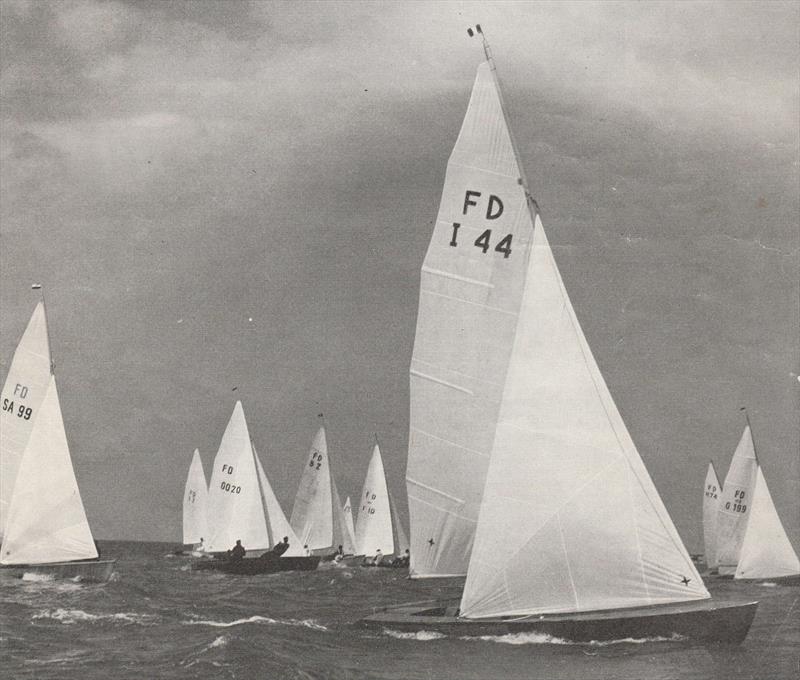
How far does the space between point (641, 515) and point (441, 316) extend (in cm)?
664

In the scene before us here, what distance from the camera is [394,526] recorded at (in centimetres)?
7512

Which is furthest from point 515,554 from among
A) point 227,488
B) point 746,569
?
point 227,488

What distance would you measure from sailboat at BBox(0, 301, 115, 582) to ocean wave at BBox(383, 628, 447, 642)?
55.5 ft

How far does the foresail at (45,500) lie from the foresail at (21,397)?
311mm

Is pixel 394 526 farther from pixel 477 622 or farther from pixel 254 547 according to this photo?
pixel 477 622

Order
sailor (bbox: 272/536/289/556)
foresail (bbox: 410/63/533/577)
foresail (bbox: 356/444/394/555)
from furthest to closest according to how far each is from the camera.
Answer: foresail (bbox: 356/444/394/555) → sailor (bbox: 272/536/289/556) → foresail (bbox: 410/63/533/577)

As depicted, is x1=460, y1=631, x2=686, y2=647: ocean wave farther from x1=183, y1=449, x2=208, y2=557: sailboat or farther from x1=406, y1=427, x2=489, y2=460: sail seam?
x1=183, y1=449, x2=208, y2=557: sailboat

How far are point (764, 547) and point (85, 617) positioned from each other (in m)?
29.0

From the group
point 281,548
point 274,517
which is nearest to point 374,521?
point 274,517

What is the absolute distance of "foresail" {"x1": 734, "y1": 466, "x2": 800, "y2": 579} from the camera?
45.6 m

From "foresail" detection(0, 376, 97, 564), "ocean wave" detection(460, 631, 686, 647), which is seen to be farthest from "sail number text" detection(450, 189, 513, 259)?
"foresail" detection(0, 376, 97, 564)

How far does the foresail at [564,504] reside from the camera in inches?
858

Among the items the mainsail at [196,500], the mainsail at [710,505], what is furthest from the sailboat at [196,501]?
the mainsail at [710,505]

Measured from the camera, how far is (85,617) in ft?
96.6
